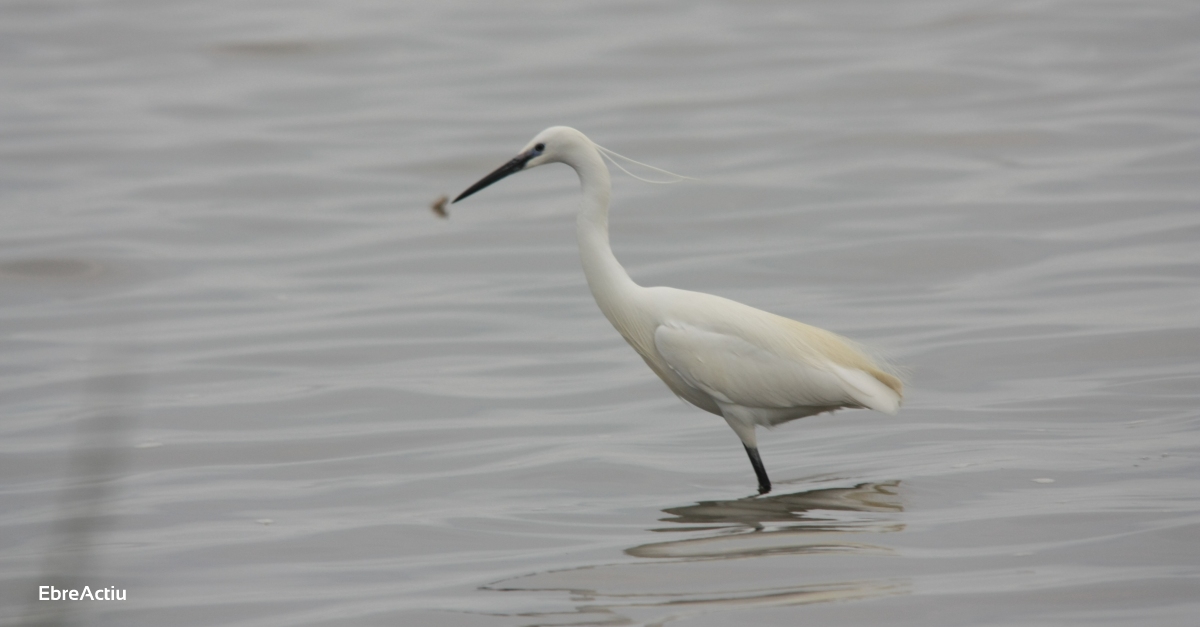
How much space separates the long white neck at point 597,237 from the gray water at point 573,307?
95 centimetres

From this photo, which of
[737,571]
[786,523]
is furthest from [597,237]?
[737,571]

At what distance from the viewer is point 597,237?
6227 millimetres

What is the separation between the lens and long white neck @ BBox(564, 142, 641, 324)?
20.2ft

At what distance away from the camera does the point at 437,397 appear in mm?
8469

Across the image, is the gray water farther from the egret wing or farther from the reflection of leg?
the egret wing

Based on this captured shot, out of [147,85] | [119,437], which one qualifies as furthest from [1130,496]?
[147,85]

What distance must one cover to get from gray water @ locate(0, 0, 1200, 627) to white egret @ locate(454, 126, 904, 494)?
389mm

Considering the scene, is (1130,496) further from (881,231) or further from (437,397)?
(881,231)

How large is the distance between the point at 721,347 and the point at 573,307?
4809 millimetres

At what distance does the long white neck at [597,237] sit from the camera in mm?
6156

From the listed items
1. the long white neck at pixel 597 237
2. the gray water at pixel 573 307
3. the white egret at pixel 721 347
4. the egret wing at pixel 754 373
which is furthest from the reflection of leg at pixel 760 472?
the long white neck at pixel 597 237

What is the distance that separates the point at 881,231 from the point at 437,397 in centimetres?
520

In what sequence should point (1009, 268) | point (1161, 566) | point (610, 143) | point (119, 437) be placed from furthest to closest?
1. point (610, 143)
2. point (1009, 268)
3. point (119, 437)
4. point (1161, 566)

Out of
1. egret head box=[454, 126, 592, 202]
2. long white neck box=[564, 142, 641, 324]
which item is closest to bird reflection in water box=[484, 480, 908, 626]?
long white neck box=[564, 142, 641, 324]
